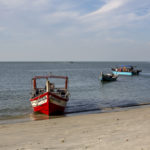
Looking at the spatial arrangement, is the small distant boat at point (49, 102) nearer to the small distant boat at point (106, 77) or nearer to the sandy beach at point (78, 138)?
the sandy beach at point (78, 138)

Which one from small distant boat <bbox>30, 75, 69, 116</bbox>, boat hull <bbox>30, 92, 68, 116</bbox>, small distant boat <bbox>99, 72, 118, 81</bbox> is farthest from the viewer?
small distant boat <bbox>99, 72, 118, 81</bbox>

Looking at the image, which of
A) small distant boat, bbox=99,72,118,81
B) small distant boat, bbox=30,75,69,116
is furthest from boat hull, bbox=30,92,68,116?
small distant boat, bbox=99,72,118,81

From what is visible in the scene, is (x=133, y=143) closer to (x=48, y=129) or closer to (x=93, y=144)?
(x=93, y=144)

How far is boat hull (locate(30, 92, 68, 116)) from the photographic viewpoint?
51.3 ft

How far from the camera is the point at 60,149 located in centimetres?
769

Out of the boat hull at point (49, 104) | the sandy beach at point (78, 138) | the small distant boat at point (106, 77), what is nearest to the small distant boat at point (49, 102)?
the boat hull at point (49, 104)

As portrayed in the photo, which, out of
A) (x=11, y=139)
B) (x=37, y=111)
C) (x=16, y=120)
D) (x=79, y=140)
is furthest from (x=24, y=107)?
(x=79, y=140)

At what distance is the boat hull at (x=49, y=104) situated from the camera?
15.6m

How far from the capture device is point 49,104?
51.7 feet

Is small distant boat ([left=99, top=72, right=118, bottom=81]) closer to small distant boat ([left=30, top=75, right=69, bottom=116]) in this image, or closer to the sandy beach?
small distant boat ([left=30, top=75, right=69, bottom=116])

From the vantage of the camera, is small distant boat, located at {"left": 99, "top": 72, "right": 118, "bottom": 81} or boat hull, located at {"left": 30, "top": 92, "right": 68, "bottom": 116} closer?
boat hull, located at {"left": 30, "top": 92, "right": 68, "bottom": 116}

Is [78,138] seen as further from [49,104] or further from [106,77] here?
[106,77]

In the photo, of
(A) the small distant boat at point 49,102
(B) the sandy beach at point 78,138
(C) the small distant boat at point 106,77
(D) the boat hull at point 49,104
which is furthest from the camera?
(C) the small distant boat at point 106,77

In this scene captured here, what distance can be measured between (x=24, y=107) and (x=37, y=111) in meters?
3.24
